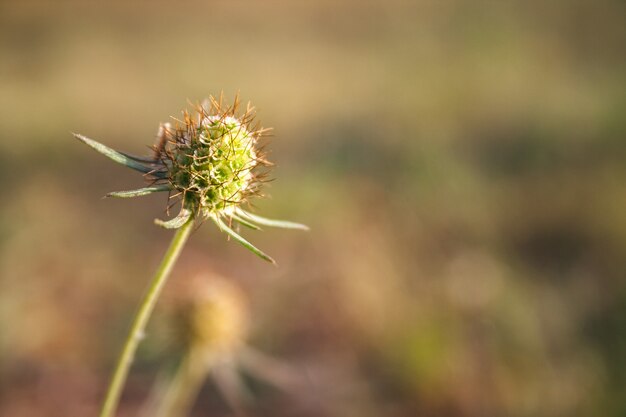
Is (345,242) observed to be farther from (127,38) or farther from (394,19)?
(394,19)

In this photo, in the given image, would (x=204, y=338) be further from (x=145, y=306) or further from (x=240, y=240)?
(x=240, y=240)

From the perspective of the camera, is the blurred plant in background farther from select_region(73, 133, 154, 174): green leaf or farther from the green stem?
select_region(73, 133, 154, 174): green leaf

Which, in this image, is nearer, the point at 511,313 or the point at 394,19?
the point at 511,313

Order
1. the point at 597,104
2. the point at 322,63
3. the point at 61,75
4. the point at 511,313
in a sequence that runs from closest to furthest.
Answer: the point at 511,313, the point at 597,104, the point at 61,75, the point at 322,63

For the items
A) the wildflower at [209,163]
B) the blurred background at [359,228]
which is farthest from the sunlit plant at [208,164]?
the blurred background at [359,228]

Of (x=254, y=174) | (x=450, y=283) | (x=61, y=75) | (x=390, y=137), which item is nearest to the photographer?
(x=254, y=174)

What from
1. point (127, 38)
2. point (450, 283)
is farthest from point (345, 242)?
point (127, 38)

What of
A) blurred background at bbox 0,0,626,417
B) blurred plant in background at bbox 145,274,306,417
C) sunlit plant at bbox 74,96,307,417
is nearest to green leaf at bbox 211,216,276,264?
sunlit plant at bbox 74,96,307,417

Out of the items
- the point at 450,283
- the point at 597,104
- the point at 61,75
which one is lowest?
the point at 61,75
